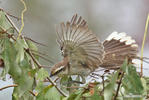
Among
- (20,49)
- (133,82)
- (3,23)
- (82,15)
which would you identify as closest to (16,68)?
(20,49)

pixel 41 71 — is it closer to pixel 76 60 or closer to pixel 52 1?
pixel 76 60

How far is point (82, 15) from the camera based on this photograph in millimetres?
3625

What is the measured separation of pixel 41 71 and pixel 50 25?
236 cm

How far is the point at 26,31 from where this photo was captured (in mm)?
3422

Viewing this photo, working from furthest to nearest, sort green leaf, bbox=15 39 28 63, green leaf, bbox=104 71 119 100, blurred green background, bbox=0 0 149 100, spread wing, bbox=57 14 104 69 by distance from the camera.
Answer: blurred green background, bbox=0 0 149 100 < spread wing, bbox=57 14 104 69 < green leaf, bbox=15 39 28 63 < green leaf, bbox=104 71 119 100

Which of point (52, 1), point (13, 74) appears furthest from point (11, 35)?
point (52, 1)

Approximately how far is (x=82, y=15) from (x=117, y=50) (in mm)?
2102

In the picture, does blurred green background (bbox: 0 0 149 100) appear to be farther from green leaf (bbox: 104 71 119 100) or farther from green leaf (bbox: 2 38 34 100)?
green leaf (bbox: 104 71 119 100)

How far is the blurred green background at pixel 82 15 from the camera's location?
3.44 metres

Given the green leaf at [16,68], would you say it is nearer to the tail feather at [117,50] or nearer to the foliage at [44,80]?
the foliage at [44,80]

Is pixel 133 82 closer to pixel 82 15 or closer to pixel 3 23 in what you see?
pixel 3 23

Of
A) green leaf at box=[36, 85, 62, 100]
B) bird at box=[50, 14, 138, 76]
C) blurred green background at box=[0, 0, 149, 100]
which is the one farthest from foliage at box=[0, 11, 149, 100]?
blurred green background at box=[0, 0, 149, 100]

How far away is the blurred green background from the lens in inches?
135

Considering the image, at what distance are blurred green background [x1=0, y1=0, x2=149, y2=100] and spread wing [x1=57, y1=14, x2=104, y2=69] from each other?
73.6 inches
